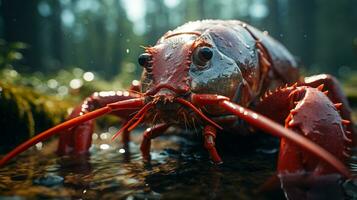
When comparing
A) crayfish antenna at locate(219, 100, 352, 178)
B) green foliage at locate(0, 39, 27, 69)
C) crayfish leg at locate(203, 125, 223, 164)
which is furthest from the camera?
green foliage at locate(0, 39, 27, 69)

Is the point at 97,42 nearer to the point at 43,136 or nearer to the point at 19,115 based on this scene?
the point at 19,115

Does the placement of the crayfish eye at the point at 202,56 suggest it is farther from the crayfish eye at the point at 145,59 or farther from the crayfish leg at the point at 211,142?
the crayfish leg at the point at 211,142

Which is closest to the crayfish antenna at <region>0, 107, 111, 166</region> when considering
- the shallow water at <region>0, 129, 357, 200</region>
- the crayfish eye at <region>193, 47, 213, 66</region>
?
the shallow water at <region>0, 129, 357, 200</region>

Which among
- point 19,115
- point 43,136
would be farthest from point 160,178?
point 19,115

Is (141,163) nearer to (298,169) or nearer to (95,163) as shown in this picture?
(95,163)

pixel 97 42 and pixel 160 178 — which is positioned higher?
pixel 97 42

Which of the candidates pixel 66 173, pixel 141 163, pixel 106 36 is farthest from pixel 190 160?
pixel 106 36

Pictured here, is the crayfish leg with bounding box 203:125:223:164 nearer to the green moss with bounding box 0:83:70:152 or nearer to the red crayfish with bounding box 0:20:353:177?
the red crayfish with bounding box 0:20:353:177
